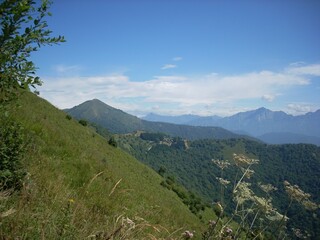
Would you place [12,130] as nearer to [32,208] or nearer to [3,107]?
[3,107]

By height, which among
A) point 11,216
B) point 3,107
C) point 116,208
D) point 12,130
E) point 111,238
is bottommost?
point 116,208

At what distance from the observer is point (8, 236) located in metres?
3.09

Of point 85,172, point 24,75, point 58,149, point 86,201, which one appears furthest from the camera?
point 58,149

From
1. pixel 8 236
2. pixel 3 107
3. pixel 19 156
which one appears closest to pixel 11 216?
pixel 8 236

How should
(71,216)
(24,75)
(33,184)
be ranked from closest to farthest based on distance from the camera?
(71,216) < (24,75) < (33,184)

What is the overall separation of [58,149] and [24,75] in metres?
7.01

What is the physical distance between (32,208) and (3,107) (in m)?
1.48

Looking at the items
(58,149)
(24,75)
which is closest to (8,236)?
(24,75)

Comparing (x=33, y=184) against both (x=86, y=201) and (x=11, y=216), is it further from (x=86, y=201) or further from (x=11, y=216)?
(x=11, y=216)

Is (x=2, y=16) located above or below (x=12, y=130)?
above

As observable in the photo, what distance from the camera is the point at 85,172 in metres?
9.49

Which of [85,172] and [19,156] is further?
[85,172]

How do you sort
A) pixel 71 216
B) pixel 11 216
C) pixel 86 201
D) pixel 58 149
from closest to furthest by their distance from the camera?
pixel 11 216 < pixel 71 216 < pixel 86 201 < pixel 58 149

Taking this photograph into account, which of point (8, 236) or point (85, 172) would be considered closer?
point (8, 236)
